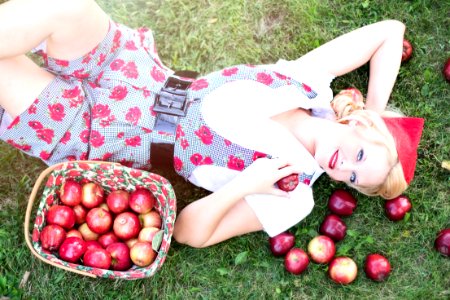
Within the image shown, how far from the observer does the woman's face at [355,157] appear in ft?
9.83

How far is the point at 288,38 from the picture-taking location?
4.21 metres

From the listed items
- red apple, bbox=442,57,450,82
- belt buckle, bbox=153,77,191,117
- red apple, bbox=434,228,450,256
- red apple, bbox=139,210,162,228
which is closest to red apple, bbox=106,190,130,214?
red apple, bbox=139,210,162,228

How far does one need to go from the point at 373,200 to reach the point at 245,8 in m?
1.81

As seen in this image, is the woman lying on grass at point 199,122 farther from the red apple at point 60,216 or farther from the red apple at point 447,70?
the red apple at point 447,70

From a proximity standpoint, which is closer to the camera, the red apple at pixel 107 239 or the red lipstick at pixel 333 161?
the red lipstick at pixel 333 161

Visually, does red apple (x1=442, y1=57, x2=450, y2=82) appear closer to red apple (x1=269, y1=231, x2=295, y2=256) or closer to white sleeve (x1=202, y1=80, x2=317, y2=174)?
white sleeve (x1=202, y1=80, x2=317, y2=174)

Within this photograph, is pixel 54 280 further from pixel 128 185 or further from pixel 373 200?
pixel 373 200

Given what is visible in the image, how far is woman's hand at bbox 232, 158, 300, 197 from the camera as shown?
317cm

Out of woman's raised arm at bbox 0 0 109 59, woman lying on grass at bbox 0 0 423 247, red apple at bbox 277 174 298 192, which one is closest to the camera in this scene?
woman's raised arm at bbox 0 0 109 59

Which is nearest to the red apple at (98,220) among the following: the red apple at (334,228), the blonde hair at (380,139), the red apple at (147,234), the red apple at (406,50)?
the red apple at (147,234)

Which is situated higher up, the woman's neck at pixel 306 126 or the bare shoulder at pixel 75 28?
the bare shoulder at pixel 75 28

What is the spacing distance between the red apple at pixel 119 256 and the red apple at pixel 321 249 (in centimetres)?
129

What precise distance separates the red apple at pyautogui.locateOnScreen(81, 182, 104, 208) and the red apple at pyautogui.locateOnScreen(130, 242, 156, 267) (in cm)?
42

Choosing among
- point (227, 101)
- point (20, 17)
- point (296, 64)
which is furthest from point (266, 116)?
point (20, 17)
